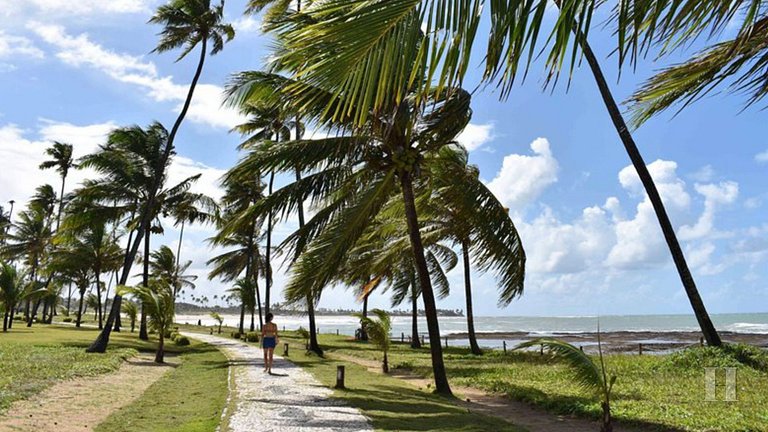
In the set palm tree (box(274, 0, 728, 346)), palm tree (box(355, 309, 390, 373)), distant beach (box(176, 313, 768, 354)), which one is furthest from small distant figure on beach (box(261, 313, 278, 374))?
distant beach (box(176, 313, 768, 354))

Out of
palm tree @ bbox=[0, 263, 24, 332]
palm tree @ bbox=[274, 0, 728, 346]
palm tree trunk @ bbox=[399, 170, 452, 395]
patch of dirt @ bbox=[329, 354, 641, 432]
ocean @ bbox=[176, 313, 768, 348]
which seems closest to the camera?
palm tree @ bbox=[274, 0, 728, 346]

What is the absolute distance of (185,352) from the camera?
66.0 feet

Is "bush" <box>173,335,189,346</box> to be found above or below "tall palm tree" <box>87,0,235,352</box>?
below

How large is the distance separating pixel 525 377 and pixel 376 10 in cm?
1311

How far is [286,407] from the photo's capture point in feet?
27.6

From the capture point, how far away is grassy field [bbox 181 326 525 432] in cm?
731

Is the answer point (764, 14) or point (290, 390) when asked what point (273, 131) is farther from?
point (764, 14)

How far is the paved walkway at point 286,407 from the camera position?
6.98 m

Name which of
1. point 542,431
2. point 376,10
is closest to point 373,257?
point 542,431

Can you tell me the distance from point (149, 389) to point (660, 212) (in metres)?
12.8

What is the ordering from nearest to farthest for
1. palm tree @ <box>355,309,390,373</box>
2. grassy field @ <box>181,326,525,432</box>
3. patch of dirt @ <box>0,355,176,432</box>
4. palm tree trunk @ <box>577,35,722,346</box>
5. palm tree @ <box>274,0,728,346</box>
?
palm tree @ <box>274,0,728,346</box> < patch of dirt @ <box>0,355,176,432</box> < grassy field @ <box>181,326,525,432</box> < palm tree trunk @ <box>577,35,722,346</box> < palm tree @ <box>355,309,390,373</box>

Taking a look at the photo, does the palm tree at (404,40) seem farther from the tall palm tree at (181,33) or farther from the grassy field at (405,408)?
the tall palm tree at (181,33)

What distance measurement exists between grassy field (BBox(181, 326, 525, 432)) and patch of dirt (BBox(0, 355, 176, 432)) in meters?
3.85

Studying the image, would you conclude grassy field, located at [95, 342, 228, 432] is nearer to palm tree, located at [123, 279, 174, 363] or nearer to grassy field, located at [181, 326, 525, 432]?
palm tree, located at [123, 279, 174, 363]
